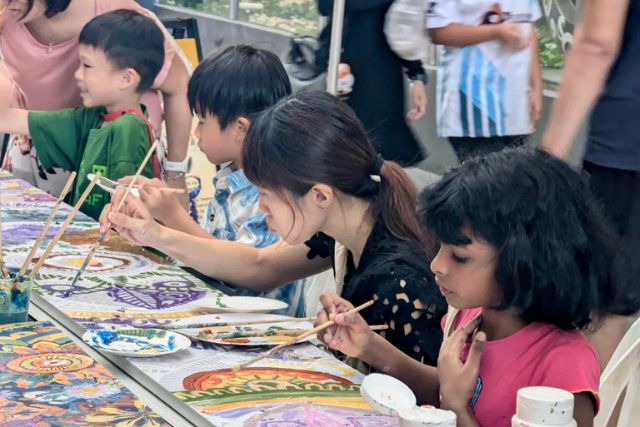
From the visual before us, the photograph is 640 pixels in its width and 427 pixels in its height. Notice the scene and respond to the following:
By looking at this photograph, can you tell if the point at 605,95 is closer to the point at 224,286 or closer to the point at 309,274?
the point at 309,274

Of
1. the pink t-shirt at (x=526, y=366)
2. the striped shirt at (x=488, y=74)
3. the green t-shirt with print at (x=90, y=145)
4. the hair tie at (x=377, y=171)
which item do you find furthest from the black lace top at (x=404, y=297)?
the green t-shirt with print at (x=90, y=145)

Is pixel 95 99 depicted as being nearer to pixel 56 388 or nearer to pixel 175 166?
pixel 175 166

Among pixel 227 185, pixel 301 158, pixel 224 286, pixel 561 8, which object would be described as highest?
pixel 561 8

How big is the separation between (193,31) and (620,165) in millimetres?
2486

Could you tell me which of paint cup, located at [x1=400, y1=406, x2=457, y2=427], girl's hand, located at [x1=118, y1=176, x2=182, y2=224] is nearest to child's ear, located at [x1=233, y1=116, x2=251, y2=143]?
girl's hand, located at [x1=118, y1=176, x2=182, y2=224]

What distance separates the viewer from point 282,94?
2.49 m

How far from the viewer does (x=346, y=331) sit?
1668mm

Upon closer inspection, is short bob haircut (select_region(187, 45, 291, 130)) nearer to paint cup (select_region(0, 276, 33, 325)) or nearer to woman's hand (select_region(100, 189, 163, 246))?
woman's hand (select_region(100, 189, 163, 246))

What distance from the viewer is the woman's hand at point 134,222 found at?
2.21 m

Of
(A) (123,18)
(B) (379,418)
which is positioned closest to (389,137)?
(A) (123,18)

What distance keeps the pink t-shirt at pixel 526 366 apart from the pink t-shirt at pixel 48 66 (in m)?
2.02

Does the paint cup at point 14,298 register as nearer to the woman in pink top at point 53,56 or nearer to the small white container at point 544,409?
the small white container at point 544,409

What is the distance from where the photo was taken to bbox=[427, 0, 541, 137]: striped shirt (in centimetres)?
273

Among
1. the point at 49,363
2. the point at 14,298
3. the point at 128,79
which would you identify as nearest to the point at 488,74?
the point at 128,79
